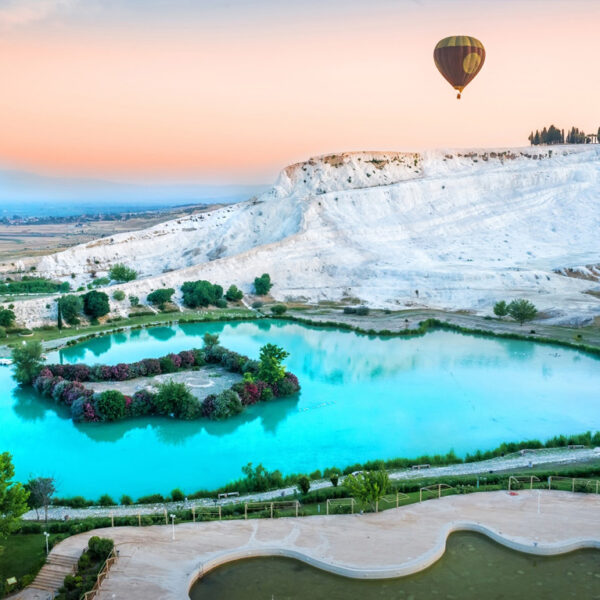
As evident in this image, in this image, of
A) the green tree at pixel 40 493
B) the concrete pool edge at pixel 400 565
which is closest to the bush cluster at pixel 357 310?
the concrete pool edge at pixel 400 565

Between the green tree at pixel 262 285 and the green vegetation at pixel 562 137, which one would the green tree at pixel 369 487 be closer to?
the green tree at pixel 262 285

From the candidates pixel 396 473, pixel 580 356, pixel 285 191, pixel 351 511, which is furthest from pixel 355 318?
pixel 285 191

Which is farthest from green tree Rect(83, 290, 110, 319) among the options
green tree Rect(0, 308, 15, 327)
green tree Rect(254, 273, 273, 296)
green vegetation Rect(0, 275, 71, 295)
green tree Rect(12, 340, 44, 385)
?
green tree Rect(254, 273, 273, 296)

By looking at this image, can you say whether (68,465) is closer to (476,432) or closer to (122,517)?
(122,517)

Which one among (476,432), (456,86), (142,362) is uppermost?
(456,86)

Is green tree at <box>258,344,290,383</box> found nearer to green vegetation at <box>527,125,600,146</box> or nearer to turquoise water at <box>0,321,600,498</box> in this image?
turquoise water at <box>0,321,600,498</box>

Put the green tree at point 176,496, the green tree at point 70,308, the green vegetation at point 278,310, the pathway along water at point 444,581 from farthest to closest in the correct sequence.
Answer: the green vegetation at point 278,310 → the green tree at point 70,308 → the green tree at point 176,496 → the pathway along water at point 444,581
